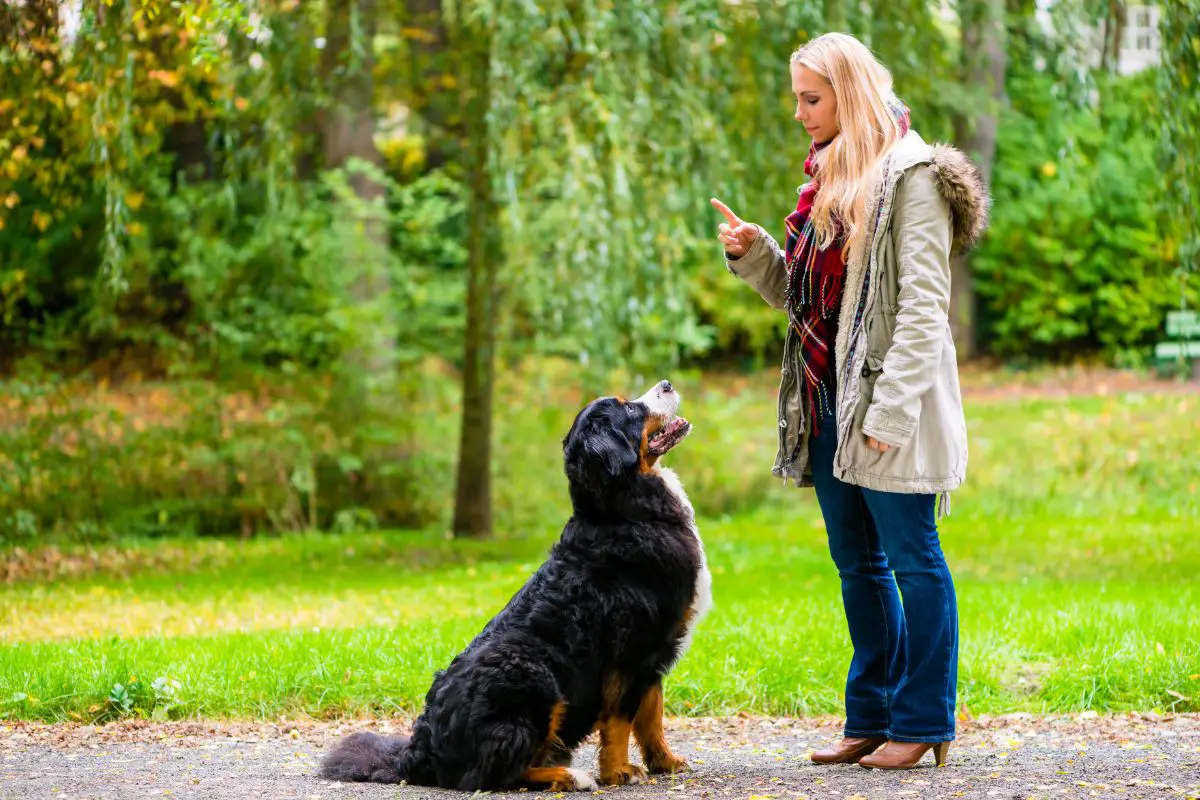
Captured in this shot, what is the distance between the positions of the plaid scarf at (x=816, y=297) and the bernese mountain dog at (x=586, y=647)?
454 mm

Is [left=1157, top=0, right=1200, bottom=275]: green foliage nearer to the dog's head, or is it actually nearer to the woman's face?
the woman's face

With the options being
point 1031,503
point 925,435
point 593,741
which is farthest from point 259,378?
point 925,435

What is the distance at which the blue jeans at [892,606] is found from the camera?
12.6 feet

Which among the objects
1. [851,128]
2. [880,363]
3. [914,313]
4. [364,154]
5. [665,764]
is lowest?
[665,764]

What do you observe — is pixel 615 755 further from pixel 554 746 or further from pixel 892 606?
pixel 892 606

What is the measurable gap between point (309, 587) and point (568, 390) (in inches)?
179

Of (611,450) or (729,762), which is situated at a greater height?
(611,450)

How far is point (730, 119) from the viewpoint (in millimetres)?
9180

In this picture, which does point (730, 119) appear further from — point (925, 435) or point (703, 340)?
point (925, 435)

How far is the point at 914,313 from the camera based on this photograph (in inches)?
145

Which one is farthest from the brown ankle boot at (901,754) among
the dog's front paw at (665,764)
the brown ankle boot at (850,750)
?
the dog's front paw at (665,764)

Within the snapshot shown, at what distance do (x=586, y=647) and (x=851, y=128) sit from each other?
1715mm

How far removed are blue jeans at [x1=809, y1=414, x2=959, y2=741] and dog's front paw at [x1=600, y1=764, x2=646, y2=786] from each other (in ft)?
2.38

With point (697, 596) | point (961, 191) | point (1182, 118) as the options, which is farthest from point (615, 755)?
point (1182, 118)
